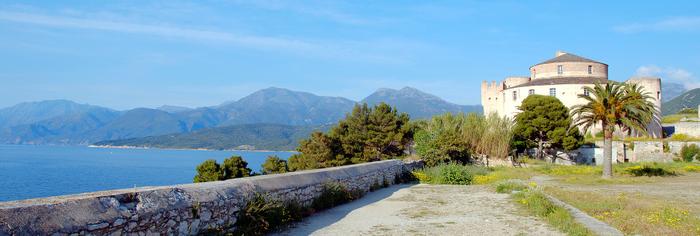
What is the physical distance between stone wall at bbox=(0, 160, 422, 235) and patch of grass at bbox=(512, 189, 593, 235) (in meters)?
4.85

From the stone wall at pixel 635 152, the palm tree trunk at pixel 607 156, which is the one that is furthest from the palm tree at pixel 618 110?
the stone wall at pixel 635 152

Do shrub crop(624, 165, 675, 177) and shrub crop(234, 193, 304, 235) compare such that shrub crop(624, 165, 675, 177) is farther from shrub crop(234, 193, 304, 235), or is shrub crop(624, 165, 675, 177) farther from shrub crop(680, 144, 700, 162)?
shrub crop(234, 193, 304, 235)

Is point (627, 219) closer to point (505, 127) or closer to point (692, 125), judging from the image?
point (505, 127)

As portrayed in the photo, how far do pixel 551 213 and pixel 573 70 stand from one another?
182ft

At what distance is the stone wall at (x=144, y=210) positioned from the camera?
5012mm

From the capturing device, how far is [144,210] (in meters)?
6.20

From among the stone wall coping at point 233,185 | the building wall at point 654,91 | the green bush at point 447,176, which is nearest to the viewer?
the stone wall coping at point 233,185

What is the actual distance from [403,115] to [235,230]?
133ft

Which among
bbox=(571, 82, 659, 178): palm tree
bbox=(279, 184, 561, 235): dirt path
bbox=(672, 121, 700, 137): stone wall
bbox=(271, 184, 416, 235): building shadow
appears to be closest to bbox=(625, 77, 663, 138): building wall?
bbox=(672, 121, 700, 137): stone wall

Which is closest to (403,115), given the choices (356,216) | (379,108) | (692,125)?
(379,108)

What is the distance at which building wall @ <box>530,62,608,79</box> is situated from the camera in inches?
2432

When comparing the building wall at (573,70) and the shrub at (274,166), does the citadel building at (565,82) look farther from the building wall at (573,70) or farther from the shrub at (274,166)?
the shrub at (274,166)

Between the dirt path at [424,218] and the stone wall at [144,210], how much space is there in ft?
3.76

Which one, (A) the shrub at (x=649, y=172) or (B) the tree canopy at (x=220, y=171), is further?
(B) the tree canopy at (x=220, y=171)
